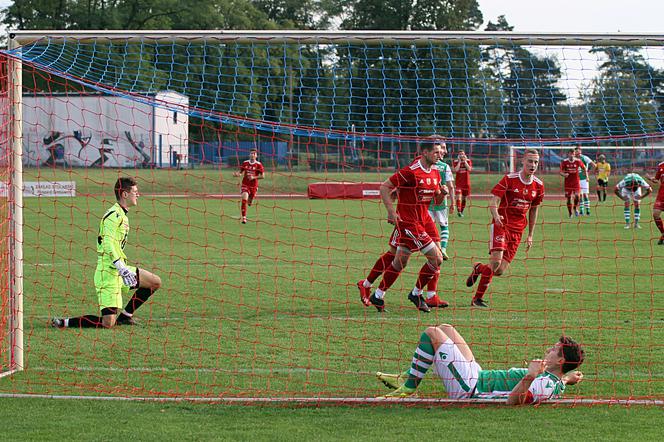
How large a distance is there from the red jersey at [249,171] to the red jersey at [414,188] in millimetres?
13900

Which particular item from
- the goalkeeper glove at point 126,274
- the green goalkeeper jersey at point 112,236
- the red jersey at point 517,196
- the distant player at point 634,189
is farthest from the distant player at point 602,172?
the goalkeeper glove at point 126,274

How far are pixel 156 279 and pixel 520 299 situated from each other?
4.43m

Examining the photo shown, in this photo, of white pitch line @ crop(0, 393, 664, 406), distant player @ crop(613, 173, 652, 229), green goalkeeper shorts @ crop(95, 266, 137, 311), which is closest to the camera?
white pitch line @ crop(0, 393, 664, 406)

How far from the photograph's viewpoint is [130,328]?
29.3 ft

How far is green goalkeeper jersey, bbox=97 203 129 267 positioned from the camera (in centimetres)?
871

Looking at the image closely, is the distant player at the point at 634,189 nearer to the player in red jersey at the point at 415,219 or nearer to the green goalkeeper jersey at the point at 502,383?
the player in red jersey at the point at 415,219

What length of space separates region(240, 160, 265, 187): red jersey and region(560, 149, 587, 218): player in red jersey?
8.28 metres

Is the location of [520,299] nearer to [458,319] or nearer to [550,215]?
[458,319]

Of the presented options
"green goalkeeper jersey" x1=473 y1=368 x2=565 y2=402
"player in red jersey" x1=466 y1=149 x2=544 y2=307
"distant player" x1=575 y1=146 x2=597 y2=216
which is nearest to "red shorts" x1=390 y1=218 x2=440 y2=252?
"player in red jersey" x1=466 y1=149 x2=544 y2=307

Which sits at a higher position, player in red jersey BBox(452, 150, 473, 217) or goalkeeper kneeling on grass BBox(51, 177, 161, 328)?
player in red jersey BBox(452, 150, 473, 217)

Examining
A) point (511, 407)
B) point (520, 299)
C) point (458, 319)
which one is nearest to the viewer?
point (511, 407)

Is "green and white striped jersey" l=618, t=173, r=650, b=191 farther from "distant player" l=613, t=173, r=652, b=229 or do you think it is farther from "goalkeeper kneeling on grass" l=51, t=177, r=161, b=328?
"goalkeeper kneeling on grass" l=51, t=177, r=161, b=328

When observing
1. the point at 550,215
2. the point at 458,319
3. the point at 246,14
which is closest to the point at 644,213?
the point at 550,215

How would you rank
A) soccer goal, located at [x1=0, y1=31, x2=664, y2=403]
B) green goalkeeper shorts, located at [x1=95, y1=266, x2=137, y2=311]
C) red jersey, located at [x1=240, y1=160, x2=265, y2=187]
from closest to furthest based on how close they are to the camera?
soccer goal, located at [x1=0, y1=31, x2=664, y2=403] < green goalkeeper shorts, located at [x1=95, y1=266, x2=137, y2=311] < red jersey, located at [x1=240, y1=160, x2=265, y2=187]
